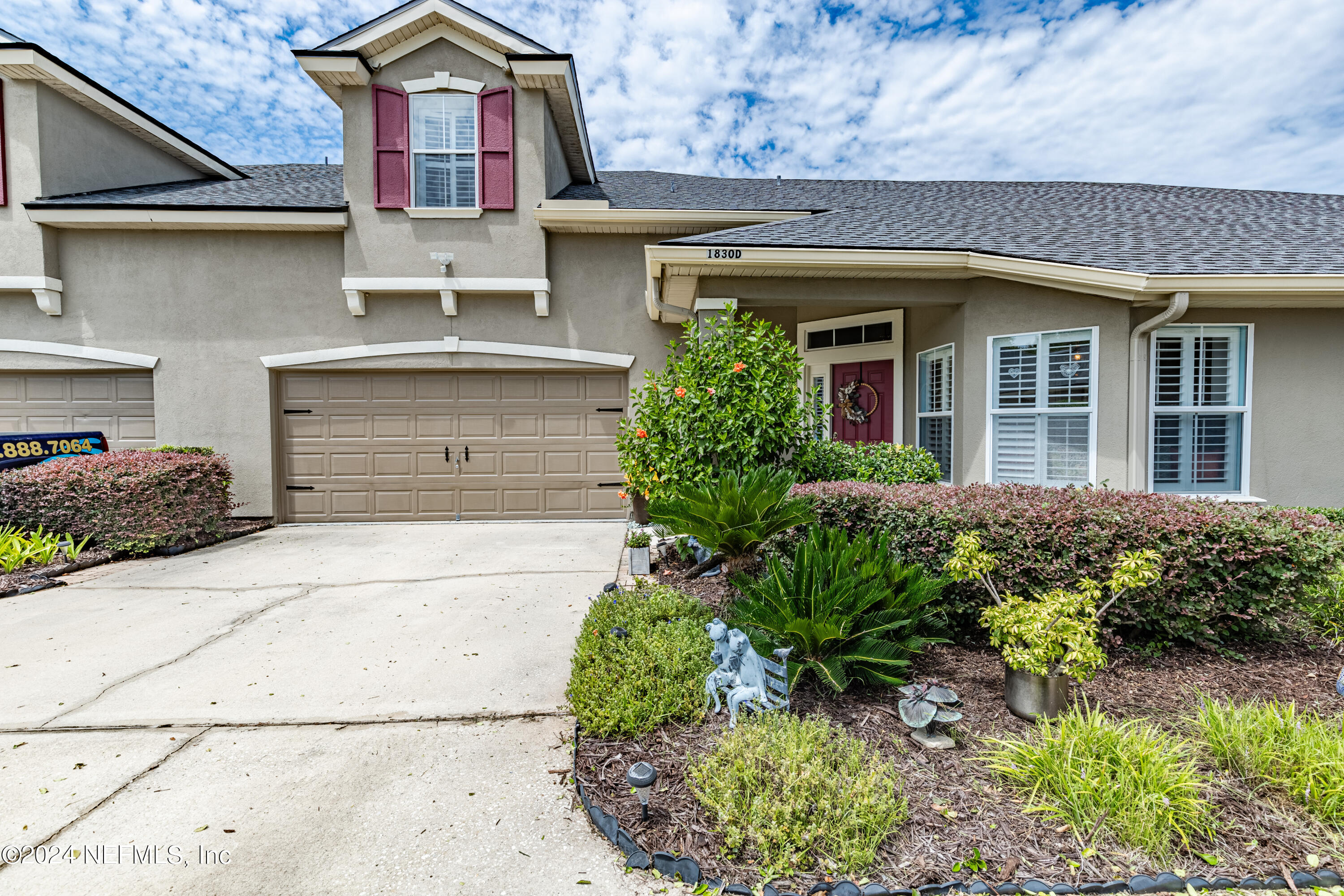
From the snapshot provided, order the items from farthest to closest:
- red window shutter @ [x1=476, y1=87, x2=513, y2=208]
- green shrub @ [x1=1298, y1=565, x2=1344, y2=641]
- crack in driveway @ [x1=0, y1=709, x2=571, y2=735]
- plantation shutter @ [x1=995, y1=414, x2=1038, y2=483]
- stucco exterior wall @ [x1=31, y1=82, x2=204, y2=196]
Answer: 1. red window shutter @ [x1=476, y1=87, x2=513, y2=208]
2. stucco exterior wall @ [x1=31, y1=82, x2=204, y2=196]
3. plantation shutter @ [x1=995, y1=414, x2=1038, y2=483]
4. green shrub @ [x1=1298, y1=565, x2=1344, y2=641]
5. crack in driveway @ [x1=0, y1=709, x2=571, y2=735]

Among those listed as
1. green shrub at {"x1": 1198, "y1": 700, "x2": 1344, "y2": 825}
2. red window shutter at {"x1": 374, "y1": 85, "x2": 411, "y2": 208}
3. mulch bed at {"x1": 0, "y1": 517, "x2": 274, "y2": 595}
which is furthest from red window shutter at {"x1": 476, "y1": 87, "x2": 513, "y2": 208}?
green shrub at {"x1": 1198, "y1": 700, "x2": 1344, "y2": 825}

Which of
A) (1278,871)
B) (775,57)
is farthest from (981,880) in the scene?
(775,57)

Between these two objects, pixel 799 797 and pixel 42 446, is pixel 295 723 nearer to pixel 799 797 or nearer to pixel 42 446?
pixel 799 797

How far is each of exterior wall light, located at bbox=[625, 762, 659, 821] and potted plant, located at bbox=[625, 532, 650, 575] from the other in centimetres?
325

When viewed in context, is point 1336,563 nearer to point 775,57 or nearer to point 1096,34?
point 1096,34

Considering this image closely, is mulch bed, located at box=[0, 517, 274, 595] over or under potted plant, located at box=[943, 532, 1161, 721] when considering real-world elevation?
under

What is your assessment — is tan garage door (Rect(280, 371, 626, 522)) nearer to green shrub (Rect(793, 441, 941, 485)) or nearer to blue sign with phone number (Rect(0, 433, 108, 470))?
blue sign with phone number (Rect(0, 433, 108, 470))

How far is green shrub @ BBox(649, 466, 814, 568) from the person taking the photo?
376 cm

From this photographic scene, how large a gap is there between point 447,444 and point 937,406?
6531 mm

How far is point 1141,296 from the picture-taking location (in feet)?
17.5

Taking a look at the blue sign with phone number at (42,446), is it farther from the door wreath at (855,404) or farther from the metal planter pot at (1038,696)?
the metal planter pot at (1038,696)

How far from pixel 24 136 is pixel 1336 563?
44.9 feet

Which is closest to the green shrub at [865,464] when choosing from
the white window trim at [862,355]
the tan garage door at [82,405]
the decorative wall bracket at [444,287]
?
the white window trim at [862,355]

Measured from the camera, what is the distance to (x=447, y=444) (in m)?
8.56
